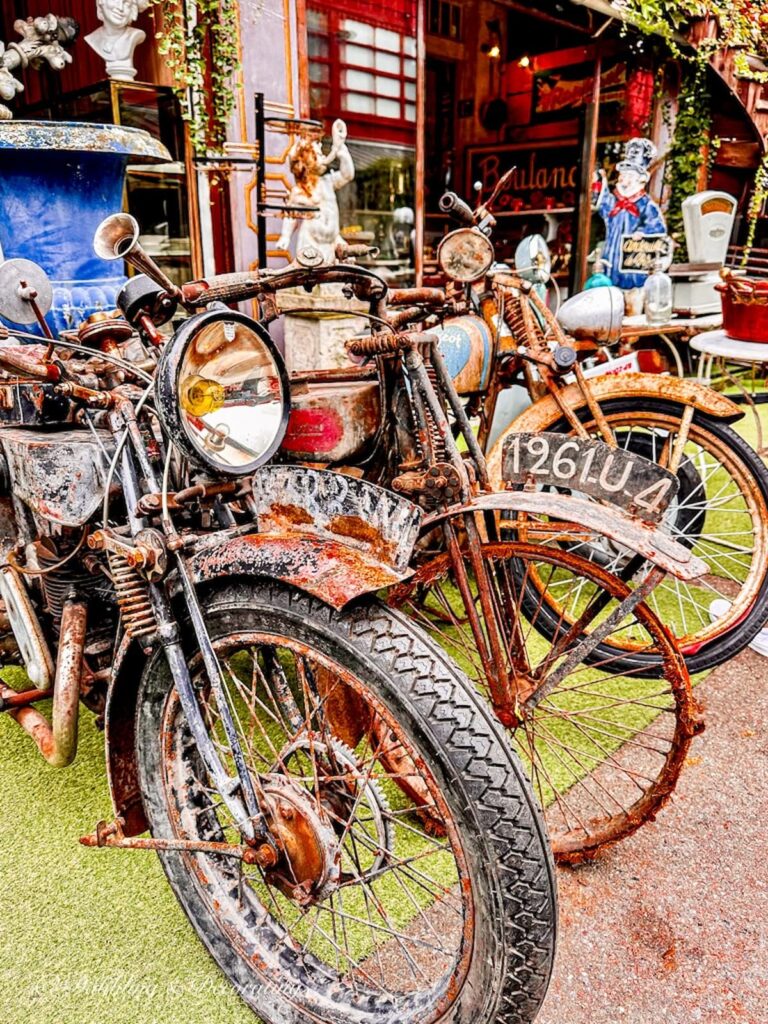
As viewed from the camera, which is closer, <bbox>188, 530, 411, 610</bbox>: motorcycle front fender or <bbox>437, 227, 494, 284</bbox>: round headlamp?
<bbox>188, 530, 411, 610</bbox>: motorcycle front fender

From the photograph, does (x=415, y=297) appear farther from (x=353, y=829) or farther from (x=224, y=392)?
(x=353, y=829)

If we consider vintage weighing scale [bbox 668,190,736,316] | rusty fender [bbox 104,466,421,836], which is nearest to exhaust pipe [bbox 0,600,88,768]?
rusty fender [bbox 104,466,421,836]

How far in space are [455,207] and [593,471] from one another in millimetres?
713

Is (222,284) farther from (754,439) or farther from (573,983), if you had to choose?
(754,439)

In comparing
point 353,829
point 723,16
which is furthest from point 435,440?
point 723,16

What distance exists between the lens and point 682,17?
7148 mm

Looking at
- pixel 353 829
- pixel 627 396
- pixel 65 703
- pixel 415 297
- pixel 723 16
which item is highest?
pixel 723 16

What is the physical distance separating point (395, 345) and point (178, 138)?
433 cm

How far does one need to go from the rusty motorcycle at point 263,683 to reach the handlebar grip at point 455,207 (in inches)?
25.5

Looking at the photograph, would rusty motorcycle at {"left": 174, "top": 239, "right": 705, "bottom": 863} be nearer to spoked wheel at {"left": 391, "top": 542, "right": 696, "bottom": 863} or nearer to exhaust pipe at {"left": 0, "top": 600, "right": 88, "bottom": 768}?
spoked wheel at {"left": 391, "top": 542, "right": 696, "bottom": 863}

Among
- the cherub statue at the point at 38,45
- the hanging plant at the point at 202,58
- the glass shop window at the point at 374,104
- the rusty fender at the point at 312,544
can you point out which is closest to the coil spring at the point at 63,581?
the rusty fender at the point at 312,544

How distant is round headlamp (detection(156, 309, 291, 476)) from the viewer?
45.9 inches

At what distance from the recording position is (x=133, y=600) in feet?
4.45

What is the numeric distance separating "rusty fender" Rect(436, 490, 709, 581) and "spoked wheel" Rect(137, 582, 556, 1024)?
34cm
